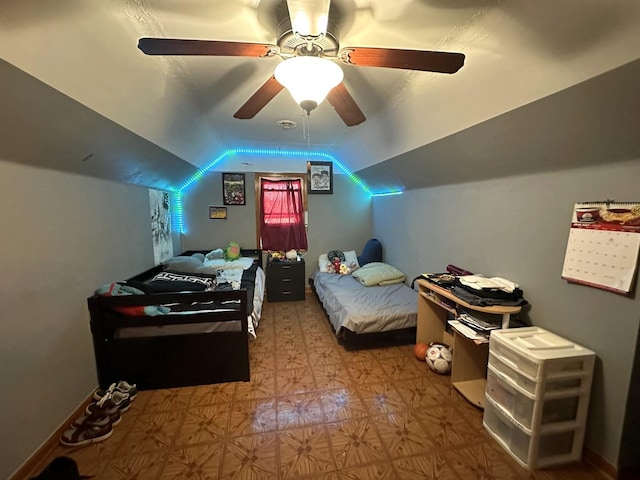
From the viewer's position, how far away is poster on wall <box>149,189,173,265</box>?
10.7 feet

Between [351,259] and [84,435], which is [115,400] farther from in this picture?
[351,259]

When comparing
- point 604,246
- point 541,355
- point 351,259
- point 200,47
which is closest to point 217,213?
point 351,259

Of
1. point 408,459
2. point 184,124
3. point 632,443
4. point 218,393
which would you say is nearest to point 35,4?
point 184,124

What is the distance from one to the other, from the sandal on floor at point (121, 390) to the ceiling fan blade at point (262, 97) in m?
2.15

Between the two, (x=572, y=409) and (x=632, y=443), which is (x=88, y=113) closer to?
(x=572, y=409)

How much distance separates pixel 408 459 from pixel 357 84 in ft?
8.04

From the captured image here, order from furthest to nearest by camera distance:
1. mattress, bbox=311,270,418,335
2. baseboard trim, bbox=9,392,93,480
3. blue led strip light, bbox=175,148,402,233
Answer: blue led strip light, bbox=175,148,402,233 < mattress, bbox=311,270,418,335 < baseboard trim, bbox=9,392,93,480

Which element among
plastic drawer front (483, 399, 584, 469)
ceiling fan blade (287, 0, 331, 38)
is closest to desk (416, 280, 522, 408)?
plastic drawer front (483, 399, 584, 469)

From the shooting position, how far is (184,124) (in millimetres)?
2566

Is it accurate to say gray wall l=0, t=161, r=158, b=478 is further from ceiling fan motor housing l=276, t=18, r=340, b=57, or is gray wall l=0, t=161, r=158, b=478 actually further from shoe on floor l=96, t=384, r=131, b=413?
ceiling fan motor housing l=276, t=18, r=340, b=57

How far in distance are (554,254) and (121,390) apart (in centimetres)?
314

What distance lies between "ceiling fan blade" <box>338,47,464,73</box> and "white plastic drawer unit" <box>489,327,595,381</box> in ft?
4.95

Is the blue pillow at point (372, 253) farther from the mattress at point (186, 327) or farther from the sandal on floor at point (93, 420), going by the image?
the sandal on floor at point (93, 420)

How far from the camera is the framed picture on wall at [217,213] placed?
173 inches
